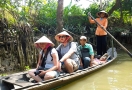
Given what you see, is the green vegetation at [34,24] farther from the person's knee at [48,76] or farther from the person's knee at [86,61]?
the person's knee at [48,76]

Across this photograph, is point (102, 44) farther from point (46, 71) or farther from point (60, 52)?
point (46, 71)

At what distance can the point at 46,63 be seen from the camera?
4.44 meters

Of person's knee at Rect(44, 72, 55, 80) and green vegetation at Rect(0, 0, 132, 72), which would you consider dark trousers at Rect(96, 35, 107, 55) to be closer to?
green vegetation at Rect(0, 0, 132, 72)

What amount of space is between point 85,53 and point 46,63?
193 cm

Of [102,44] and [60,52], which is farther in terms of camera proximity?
[102,44]

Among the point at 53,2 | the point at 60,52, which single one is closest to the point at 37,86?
the point at 60,52

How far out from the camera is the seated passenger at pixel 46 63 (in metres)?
4.18

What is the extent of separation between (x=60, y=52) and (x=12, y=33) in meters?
2.39

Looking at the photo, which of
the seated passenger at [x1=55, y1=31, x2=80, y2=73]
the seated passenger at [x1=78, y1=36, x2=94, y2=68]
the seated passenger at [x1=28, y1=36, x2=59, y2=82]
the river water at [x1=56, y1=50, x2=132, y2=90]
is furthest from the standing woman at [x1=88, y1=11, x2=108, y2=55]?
the seated passenger at [x1=28, y1=36, x2=59, y2=82]

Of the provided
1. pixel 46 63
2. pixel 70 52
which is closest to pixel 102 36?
pixel 70 52

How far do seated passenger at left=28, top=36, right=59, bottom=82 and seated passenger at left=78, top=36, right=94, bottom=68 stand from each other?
172 cm

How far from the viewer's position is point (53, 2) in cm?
1364

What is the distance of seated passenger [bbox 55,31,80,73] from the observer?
4.77 meters

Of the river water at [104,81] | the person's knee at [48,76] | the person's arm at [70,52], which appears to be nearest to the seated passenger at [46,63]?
the person's knee at [48,76]
